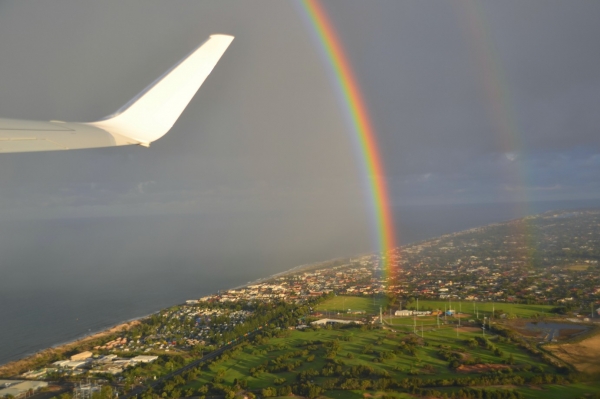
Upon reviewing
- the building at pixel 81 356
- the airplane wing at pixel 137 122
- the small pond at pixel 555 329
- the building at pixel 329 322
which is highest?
the airplane wing at pixel 137 122

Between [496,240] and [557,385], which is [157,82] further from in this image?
[496,240]

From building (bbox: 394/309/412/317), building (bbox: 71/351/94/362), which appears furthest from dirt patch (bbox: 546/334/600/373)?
building (bbox: 71/351/94/362)

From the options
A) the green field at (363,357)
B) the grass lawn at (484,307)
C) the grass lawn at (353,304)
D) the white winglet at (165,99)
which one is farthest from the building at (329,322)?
the white winglet at (165,99)

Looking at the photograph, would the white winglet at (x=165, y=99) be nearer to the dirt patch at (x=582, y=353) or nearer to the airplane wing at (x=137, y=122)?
the airplane wing at (x=137, y=122)

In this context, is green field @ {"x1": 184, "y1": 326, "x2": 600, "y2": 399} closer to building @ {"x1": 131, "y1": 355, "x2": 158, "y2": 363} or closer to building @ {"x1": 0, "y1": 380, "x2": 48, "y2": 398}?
building @ {"x1": 131, "y1": 355, "x2": 158, "y2": 363}

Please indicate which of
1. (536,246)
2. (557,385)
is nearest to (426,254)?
(536,246)

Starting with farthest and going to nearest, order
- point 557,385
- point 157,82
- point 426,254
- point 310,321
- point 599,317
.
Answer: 1. point 426,254
2. point 310,321
3. point 599,317
4. point 557,385
5. point 157,82
